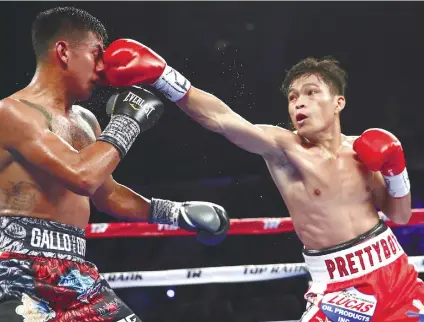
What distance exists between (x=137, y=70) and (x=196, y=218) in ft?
1.68

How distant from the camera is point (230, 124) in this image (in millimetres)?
2006

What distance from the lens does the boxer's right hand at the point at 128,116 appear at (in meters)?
1.68

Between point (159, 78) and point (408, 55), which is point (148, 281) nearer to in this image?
point (159, 78)

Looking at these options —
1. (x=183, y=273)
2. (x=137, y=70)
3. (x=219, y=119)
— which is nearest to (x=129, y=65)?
(x=137, y=70)

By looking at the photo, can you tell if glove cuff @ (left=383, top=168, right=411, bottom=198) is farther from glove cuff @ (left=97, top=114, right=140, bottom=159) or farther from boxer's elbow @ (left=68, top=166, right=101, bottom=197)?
boxer's elbow @ (left=68, top=166, right=101, bottom=197)

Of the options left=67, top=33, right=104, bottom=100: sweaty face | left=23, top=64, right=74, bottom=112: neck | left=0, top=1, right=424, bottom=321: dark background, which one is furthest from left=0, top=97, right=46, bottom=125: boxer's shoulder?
left=0, top=1, right=424, bottom=321: dark background

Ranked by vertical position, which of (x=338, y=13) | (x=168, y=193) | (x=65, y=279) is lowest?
(x=65, y=279)

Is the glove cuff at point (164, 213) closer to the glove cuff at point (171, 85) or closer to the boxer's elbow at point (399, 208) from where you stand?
the glove cuff at point (171, 85)

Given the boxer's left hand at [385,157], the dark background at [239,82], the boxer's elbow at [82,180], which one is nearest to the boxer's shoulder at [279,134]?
the boxer's left hand at [385,157]

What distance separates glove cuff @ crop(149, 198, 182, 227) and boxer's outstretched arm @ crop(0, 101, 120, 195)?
Result: 41cm

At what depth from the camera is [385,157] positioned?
2.07m

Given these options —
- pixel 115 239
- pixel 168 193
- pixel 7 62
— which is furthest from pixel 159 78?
pixel 7 62

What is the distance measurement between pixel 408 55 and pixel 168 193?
8.66ft

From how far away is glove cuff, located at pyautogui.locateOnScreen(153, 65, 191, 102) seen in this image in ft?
6.37
